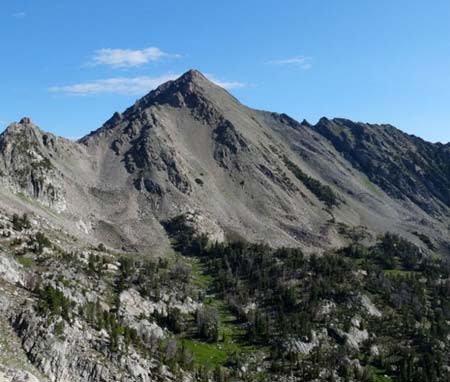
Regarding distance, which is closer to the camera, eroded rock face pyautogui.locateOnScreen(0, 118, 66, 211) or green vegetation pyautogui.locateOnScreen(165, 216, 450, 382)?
green vegetation pyautogui.locateOnScreen(165, 216, 450, 382)

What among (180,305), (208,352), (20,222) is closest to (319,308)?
(180,305)

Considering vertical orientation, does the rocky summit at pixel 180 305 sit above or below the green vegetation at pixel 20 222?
below

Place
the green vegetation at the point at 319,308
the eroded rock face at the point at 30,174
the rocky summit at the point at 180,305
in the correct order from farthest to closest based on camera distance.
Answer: the eroded rock face at the point at 30,174 → the green vegetation at the point at 319,308 → the rocky summit at the point at 180,305

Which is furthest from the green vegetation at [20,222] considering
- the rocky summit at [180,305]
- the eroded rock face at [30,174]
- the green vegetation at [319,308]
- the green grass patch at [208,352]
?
the green vegetation at [319,308]

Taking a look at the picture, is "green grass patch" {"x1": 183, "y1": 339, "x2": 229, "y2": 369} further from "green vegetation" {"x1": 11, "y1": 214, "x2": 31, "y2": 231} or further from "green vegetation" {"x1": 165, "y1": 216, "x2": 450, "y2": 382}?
"green vegetation" {"x1": 11, "y1": 214, "x2": 31, "y2": 231}

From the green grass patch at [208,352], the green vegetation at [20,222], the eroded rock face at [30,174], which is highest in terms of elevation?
the eroded rock face at [30,174]

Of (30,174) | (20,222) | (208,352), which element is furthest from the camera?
(30,174)

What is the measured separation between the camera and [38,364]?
84.8 meters

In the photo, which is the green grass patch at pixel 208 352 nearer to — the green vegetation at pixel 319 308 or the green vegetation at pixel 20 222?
the green vegetation at pixel 319 308

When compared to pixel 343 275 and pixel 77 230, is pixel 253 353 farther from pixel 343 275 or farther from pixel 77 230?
pixel 77 230

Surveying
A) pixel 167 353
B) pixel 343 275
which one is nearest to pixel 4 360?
pixel 167 353

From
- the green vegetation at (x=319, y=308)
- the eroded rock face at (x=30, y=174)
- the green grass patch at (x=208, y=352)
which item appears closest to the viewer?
the green grass patch at (x=208, y=352)

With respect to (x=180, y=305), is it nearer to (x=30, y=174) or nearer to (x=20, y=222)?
(x=20, y=222)

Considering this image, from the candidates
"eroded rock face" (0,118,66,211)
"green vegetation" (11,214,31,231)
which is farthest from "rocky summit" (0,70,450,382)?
"eroded rock face" (0,118,66,211)
